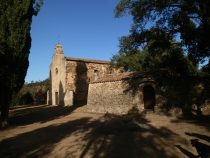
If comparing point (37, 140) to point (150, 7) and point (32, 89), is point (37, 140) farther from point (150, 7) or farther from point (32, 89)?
point (32, 89)

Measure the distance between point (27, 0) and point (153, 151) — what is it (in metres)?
14.2

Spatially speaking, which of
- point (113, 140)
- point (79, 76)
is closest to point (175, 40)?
point (113, 140)

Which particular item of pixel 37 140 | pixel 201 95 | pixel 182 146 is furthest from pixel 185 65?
pixel 37 140

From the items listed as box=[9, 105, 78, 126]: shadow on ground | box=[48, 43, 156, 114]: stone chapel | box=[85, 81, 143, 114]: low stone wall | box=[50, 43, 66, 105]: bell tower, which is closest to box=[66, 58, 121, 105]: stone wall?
box=[48, 43, 156, 114]: stone chapel

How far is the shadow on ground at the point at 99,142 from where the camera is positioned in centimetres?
1158

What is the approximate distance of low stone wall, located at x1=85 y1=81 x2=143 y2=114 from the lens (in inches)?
949

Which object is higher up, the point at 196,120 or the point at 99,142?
the point at 196,120

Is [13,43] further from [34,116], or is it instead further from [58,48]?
[58,48]

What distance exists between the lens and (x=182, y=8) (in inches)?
738

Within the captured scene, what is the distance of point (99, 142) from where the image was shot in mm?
13531

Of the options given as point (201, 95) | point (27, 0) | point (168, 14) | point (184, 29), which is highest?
point (27, 0)

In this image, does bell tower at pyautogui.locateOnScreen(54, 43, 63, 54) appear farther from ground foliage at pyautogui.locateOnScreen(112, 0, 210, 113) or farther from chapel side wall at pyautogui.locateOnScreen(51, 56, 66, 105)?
ground foliage at pyautogui.locateOnScreen(112, 0, 210, 113)

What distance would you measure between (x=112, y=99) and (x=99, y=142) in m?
13.1

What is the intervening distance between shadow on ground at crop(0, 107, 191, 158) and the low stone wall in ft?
18.9
